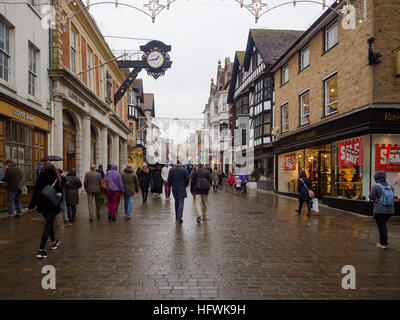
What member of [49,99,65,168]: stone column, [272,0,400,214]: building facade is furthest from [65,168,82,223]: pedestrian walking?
[272,0,400,214]: building facade

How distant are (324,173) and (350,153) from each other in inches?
139

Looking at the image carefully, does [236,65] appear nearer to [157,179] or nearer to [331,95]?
[331,95]

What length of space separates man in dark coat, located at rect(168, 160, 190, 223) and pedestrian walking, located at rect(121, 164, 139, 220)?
135 cm

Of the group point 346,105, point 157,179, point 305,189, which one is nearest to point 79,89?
point 157,179

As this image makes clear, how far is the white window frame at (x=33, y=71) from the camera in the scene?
12.5m

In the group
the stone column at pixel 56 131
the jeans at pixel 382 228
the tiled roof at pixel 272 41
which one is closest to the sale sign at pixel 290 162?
the tiled roof at pixel 272 41

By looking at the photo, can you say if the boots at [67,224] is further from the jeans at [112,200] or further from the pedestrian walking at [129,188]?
the pedestrian walking at [129,188]

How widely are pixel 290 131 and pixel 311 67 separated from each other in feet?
14.0

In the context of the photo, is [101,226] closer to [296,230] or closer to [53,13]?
[296,230]

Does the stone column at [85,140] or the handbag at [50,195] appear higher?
the stone column at [85,140]

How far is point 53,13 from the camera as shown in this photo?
13.9 meters

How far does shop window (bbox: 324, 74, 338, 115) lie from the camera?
1402 centimetres

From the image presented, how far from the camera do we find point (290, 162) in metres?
19.7
